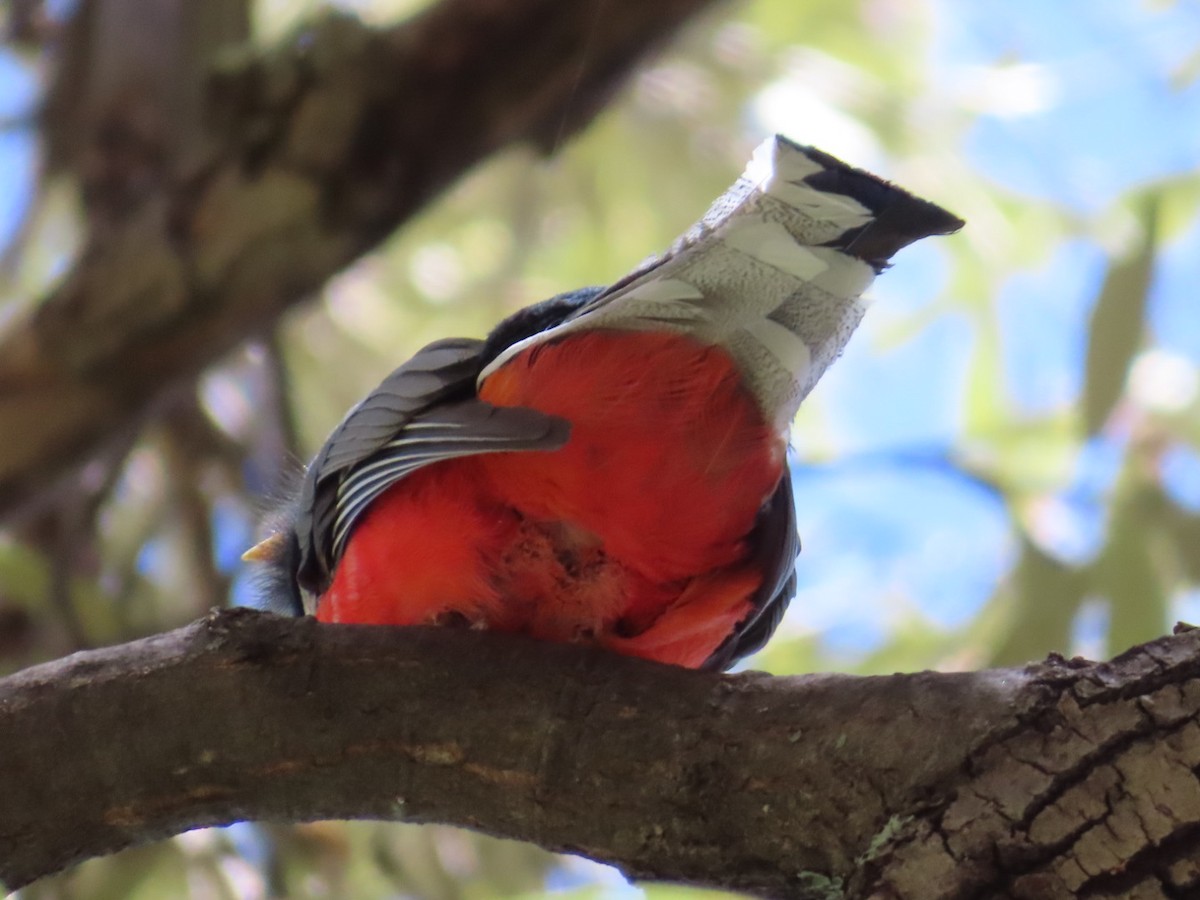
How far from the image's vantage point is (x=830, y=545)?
4.19 metres

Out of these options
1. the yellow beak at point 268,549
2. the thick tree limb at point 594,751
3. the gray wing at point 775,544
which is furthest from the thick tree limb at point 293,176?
the thick tree limb at point 594,751

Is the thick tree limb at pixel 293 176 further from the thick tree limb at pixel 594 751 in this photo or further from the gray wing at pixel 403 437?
the thick tree limb at pixel 594 751

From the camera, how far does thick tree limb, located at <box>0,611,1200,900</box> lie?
4.54 ft

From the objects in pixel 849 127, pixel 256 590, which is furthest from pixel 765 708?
pixel 849 127

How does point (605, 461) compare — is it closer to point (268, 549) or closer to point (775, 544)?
point (775, 544)

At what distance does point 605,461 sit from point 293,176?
1675mm

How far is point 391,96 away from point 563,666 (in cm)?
194

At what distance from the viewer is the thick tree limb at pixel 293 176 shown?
322 centimetres

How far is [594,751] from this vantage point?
64.1 inches

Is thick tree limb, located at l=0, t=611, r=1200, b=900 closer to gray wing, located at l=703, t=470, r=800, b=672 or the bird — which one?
the bird

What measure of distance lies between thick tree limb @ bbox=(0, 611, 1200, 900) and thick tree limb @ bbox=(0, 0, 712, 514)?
1714 mm

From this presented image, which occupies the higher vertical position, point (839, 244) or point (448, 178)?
point (448, 178)

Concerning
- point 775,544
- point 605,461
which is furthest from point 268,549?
point 775,544

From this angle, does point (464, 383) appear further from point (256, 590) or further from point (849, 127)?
point (849, 127)
